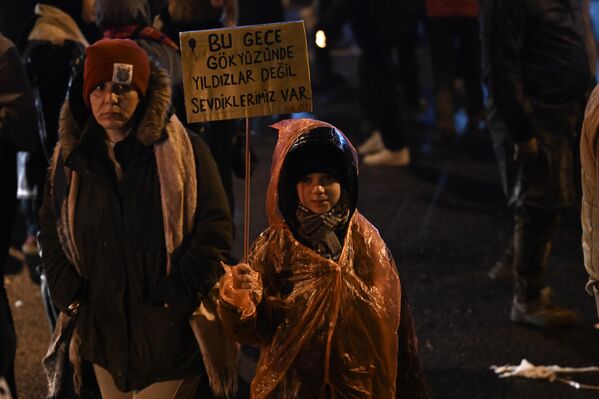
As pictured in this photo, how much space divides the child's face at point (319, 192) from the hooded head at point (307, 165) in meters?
0.02

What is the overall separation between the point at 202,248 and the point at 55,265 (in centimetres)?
58

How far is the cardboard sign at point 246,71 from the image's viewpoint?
13.0 ft

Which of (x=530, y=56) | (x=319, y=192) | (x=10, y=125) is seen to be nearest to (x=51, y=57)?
(x=10, y=125)

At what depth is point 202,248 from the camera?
4320 mm

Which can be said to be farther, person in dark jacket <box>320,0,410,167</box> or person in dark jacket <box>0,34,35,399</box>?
person in dark jacket <box>320,0,410,167</box>

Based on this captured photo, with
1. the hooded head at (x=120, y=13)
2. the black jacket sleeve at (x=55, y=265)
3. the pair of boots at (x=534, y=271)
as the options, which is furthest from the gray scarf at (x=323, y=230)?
the pair of boots at (x=534, y=271)

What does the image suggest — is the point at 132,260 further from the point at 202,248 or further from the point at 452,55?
the point at 452,55

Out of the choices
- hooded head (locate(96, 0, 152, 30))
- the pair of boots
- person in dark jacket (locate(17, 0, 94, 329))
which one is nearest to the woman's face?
hooded head (locate(96, 0, 152, 30))

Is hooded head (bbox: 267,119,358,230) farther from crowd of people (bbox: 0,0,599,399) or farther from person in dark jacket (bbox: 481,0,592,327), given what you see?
person in dark jacket (bbox: 481,0,592,327)

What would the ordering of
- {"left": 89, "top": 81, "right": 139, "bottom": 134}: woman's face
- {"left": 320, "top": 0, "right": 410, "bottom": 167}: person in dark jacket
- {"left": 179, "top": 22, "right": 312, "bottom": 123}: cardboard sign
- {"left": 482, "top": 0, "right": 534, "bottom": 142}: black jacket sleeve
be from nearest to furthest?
{"left": 179, "top": 22, "right": 312, "bottom": 123}: cardboard sign
{"left": 89, "top": 81, "right": 139, "bottom": 134}: woman's face
{"left": 482, "top": 0, "right": 534, "bottom": 142}: black jacket sleeve
{"left": 320, "top": 0, "right": 410, "bottom": 167}: person in dark jacket

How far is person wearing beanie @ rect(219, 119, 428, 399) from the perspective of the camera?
386 cm

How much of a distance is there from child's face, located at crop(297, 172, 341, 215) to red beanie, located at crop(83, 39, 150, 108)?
0.85 meters

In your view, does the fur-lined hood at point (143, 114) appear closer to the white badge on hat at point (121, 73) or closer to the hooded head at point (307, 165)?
the white badge on hat at point (121, 73)

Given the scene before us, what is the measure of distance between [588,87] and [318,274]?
302cm
